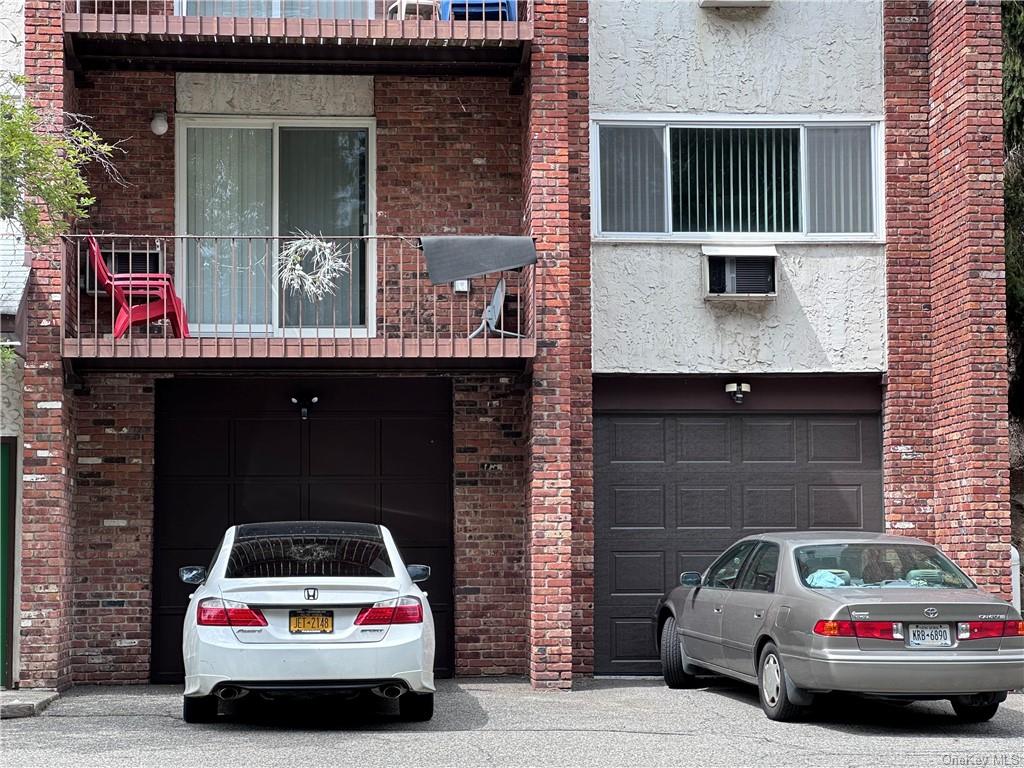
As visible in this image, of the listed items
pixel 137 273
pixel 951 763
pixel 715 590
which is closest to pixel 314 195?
pixel 137 273

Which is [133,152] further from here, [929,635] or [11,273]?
[929,635]

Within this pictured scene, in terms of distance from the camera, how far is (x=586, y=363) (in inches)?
574

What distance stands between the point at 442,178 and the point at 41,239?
14.7ft

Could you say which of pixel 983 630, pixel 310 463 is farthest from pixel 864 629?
pixel 310 463

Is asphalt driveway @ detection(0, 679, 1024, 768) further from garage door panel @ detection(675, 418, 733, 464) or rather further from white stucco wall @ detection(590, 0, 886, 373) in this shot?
white stucco wall @ detection(590, 0, 886, 373)

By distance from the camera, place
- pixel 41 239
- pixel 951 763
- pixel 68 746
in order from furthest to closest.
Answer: pixel 41 239 → pixel 68 746 → pixel 951 763

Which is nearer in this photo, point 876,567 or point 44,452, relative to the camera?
point 876,567

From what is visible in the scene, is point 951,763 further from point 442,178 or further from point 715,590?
point 442,178

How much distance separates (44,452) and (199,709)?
11.9 feet

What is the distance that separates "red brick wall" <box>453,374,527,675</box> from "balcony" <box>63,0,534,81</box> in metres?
3.24

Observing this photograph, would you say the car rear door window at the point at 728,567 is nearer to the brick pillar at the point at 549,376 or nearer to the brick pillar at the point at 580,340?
the brick pillar at the point at 549,376

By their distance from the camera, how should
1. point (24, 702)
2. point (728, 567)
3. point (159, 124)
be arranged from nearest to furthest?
point (24, 702) → point (728, 567) → point (159, 124)

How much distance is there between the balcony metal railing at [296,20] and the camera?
13297 millimetres

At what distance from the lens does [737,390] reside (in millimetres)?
14883
